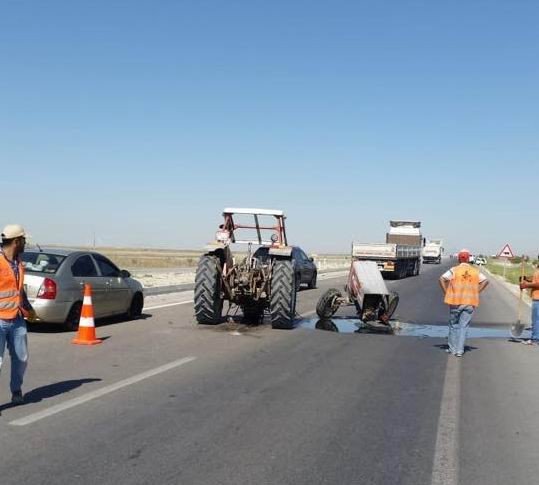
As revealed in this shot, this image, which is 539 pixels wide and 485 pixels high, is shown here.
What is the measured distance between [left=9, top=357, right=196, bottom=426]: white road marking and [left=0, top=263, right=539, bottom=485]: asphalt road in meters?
0.02

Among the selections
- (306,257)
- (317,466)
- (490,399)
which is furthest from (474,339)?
(306,257)

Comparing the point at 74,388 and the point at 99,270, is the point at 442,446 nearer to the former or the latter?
the point at 74,388

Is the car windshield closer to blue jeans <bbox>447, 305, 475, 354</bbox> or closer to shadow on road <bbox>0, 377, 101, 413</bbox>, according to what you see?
shadow on road <bbox>0, 377, 101, 413</bbox>

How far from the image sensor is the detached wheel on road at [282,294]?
1356 centimetres

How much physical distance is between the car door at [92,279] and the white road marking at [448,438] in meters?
6.97

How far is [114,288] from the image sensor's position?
541 inches

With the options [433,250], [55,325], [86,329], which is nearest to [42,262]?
[55,325]

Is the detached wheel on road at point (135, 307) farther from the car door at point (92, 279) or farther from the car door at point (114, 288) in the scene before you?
the car door at point (92, 279)

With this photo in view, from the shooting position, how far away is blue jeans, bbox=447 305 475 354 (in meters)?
11.0

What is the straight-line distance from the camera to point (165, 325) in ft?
45.2

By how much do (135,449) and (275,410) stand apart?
1837 mm

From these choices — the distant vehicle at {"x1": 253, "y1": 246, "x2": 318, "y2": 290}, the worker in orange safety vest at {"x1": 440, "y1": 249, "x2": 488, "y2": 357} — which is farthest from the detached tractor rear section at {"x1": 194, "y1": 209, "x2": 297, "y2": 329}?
the distant vehicle at {"x1": 253, "y1": 246, "x2": 318, "y2": 290}

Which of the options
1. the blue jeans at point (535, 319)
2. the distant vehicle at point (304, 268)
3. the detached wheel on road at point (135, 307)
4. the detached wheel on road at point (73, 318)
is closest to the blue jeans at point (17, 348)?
the detached wheel on road at point (73, 318)

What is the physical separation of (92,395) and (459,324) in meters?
6.30
